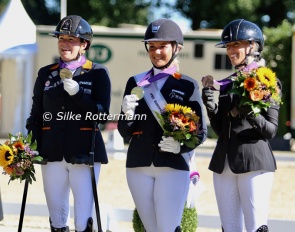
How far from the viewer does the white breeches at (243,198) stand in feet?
17.3

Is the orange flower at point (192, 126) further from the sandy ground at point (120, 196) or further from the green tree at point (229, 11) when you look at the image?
the green tree at point (229, 11)

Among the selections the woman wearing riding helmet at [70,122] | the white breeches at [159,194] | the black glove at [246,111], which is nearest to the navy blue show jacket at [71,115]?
the woman wearing riding helmet at [70,122]

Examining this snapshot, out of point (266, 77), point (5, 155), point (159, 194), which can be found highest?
point (266, 77)

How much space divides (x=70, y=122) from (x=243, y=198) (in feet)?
4.52

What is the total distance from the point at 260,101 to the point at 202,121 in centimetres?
45

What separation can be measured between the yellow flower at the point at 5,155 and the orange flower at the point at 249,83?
1.76 meters

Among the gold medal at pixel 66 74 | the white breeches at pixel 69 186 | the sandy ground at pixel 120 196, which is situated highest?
the gold medal at pixel 66 74

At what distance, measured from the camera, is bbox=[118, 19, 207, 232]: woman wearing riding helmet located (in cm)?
525

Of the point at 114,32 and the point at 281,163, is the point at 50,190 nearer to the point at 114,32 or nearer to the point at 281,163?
the point at 281,163

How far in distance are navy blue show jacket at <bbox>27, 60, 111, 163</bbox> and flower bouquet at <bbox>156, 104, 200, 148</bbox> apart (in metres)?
0.67

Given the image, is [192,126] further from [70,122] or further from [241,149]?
[70,122]

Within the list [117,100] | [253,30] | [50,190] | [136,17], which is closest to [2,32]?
[50,190]

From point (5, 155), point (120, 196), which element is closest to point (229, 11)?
point (120, 196)

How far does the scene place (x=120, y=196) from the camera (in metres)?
11.5
